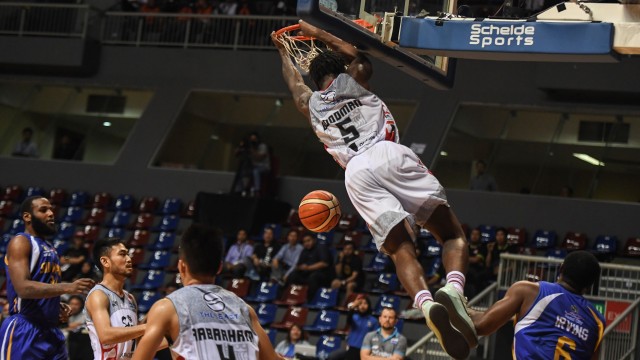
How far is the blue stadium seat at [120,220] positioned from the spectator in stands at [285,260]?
4.40m

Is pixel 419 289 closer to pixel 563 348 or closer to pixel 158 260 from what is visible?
pixel 563 348

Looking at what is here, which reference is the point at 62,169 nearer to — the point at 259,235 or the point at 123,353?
the point at 259,235

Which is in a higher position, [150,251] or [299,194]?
[299,194]

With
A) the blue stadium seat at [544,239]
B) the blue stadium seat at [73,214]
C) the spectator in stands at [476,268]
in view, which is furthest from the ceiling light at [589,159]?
the blue stadium seat at [73,214]

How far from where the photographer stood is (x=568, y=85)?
1773cm

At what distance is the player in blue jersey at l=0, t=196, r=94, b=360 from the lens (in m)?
8.02

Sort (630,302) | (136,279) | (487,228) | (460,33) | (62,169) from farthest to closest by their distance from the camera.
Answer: (62,169) → (136,279) → (487,228) → (630,302) → (460,33)

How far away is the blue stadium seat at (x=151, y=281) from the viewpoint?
17.7 metres

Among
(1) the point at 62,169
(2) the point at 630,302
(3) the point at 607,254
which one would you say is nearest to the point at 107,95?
(1) the point at 62,169

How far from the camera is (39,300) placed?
820 cm

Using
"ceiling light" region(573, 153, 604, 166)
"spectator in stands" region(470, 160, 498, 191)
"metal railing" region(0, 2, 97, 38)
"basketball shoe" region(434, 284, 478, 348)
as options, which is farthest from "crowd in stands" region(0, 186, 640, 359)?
"basketball shoe" region(434, 284, 478, 348)

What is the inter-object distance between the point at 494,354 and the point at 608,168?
20.7 feet

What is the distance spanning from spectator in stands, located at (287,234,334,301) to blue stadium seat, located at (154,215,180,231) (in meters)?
3.85

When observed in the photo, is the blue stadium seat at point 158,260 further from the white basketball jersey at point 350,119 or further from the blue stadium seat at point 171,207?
the white basketball jersey at point 350,119
